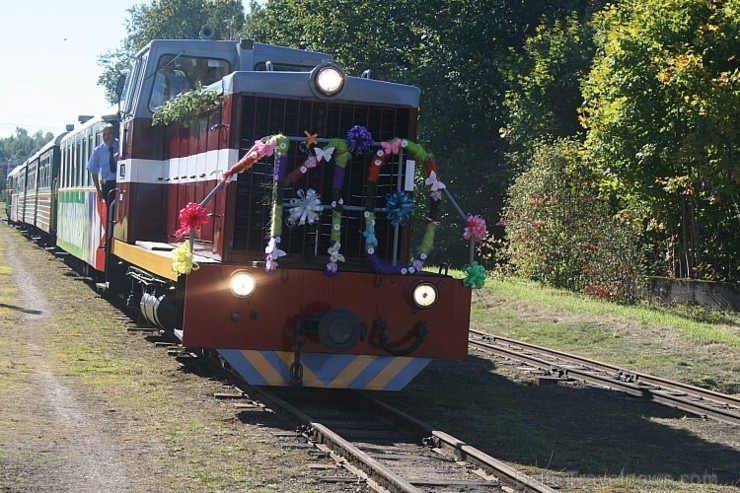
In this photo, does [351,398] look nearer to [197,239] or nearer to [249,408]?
[249,408]

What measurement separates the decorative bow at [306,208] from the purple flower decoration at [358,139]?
51 centimetres

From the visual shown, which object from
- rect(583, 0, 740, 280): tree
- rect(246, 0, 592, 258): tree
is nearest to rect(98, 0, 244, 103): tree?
rect(246, 0, 592, 258): tree

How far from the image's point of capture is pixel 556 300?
2000cm

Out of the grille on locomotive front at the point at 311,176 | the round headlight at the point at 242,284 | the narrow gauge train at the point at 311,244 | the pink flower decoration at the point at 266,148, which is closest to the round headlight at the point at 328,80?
the narrow gauge train at the point at 311,244

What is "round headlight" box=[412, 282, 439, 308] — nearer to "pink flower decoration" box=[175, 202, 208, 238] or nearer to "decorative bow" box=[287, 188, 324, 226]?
"decorative bow" box=[287, 188, 324, 226]

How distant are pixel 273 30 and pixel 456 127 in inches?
334

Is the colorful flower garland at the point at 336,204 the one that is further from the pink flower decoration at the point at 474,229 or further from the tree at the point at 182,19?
the tree at the point at 182,19

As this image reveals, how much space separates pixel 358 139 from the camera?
9.03 meters

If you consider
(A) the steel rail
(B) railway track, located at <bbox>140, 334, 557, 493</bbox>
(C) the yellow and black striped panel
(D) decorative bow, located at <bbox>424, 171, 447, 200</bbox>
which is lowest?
(B) railway track, located at <bbox>140, 334, 557, 493</bbox>

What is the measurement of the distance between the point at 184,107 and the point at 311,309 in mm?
3074

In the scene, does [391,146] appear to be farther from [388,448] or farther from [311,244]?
[388,448]

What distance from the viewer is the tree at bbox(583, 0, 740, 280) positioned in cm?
1844

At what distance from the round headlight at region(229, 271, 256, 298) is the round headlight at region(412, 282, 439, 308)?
1369mm

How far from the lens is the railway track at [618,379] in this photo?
34.4 feet
